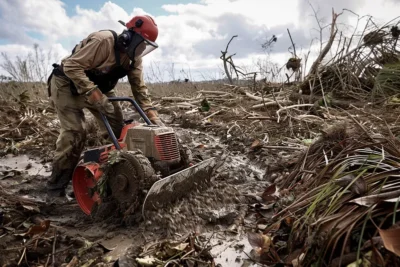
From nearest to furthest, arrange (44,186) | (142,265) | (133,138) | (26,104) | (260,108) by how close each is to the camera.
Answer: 1. (142,265)
2. (133,138)
3. (44,186)
4. (260,108)
5. (26,104)

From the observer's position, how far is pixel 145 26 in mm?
4340

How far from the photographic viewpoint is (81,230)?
3865mm

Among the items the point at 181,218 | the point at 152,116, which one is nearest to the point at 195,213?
the point at 181,218

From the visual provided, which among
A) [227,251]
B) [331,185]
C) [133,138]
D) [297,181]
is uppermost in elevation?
[133,138]

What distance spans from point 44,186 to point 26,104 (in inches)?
169

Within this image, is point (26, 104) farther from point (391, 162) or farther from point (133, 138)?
point (391, 162)

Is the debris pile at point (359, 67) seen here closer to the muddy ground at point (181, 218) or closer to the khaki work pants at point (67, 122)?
the muddy ground at point (181, 218)

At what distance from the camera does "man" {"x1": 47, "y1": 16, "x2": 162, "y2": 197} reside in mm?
4363

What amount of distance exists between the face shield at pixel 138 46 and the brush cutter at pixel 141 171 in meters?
0.84

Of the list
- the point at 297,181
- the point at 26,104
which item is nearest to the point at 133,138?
the point at 297,181

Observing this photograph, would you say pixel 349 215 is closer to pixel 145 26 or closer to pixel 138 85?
pixel 145 26

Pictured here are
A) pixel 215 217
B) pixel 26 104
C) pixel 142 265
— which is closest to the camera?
pixel 142 265

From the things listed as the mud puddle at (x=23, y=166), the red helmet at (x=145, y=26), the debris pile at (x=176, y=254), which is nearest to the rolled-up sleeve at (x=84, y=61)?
the red helmet at (x=145, y=26)

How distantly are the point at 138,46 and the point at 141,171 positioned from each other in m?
1.65
